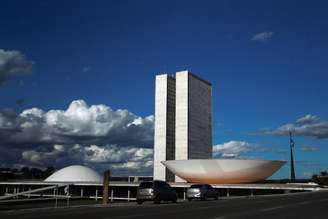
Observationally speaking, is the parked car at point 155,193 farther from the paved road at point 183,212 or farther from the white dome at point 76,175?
the white dome at point 76,175

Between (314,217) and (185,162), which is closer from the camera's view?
(314,217)

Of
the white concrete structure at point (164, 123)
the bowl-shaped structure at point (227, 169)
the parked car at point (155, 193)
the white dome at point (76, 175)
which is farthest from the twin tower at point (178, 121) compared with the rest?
the parked car at point (155, 193)

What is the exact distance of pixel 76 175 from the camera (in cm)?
11794

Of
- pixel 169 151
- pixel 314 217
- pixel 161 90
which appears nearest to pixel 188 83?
pixel 161 90

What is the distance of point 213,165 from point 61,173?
47.5 meters

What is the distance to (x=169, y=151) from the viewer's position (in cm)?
13700

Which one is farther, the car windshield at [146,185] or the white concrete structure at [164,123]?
the white concrete structure at [164,123]

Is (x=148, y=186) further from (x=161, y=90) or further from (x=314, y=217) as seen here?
(x=161, y=90)

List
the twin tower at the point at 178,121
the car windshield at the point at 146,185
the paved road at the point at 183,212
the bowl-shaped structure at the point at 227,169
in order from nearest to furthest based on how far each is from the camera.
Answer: the paved road at the point at 183,212
the car windshield at the point at 146,185
the bowl-shaped structure at the point at 227,169
the twin tower at the point at 178,121

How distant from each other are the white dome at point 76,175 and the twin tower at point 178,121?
2266 centimetres

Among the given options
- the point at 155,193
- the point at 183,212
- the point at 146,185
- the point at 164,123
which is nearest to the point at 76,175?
the point at 164,123

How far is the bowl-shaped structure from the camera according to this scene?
93.0 meters

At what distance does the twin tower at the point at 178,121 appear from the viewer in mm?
134875

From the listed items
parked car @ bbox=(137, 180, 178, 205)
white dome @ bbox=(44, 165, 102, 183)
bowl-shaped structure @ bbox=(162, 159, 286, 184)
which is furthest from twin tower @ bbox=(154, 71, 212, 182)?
parked car @ bbox=(137, 180, 178, 205)
